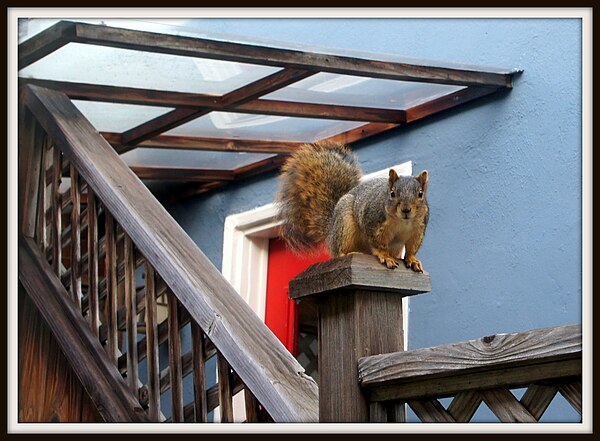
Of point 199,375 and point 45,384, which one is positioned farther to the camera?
point 45,384

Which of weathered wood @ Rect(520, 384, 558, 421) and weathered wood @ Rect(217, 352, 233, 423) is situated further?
weathered wood @ Rect(217, 352, 233, 423)

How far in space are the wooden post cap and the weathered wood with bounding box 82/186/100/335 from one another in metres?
1.08

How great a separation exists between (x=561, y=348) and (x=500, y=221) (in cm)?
197

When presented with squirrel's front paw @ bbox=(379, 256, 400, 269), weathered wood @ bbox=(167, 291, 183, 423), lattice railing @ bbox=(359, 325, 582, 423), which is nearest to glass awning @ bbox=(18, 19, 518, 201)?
weathered wood @ bbox=(167, 291, 183, 423)

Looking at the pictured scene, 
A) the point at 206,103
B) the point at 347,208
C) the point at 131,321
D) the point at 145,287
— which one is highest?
the point at 206,103

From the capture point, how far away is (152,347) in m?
2.73

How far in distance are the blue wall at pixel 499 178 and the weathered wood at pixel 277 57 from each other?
0.59 feet

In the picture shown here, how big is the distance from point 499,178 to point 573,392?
2019 mm

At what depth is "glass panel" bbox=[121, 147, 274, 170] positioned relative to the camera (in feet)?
14.9

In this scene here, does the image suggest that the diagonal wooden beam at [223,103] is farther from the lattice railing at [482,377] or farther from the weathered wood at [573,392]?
the weathered wood at [573,392]

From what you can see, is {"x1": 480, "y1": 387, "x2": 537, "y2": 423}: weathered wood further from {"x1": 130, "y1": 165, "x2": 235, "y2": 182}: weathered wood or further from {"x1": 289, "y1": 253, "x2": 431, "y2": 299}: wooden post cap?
{"x1": 130, "y1": 165, "x2": 235, "y2": 182}: weathered wood

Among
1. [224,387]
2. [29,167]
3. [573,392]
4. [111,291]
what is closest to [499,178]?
[111,291]

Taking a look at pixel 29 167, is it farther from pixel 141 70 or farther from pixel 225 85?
pixel 225 85

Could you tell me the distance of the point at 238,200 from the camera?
15.6 feet
